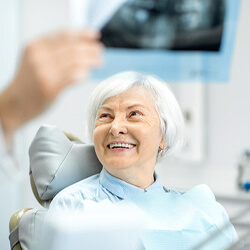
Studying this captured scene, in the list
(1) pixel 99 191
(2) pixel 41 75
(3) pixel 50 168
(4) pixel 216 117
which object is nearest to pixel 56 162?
(3) pixel 50 168

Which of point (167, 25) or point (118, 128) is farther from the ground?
point (167, 25)

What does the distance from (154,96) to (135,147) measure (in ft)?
0.56

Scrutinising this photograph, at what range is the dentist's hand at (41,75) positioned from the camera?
0.38 m

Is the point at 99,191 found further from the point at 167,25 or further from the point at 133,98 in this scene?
the point at 167,25

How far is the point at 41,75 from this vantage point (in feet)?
1.27

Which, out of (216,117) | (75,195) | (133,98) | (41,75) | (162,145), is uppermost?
(41,75)

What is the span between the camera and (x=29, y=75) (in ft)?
1.28

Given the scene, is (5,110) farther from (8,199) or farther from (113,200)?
(8,199)

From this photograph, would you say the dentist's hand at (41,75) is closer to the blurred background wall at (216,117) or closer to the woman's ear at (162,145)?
the woman's ear at (162,145)

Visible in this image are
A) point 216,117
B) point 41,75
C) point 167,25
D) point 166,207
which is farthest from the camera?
point 216,117

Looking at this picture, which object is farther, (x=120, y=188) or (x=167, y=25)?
(x=167, y=25)

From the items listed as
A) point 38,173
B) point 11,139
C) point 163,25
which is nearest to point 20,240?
point 38,173

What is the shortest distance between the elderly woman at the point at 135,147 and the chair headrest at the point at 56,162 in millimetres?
81

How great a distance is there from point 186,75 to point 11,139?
7.67 feet
